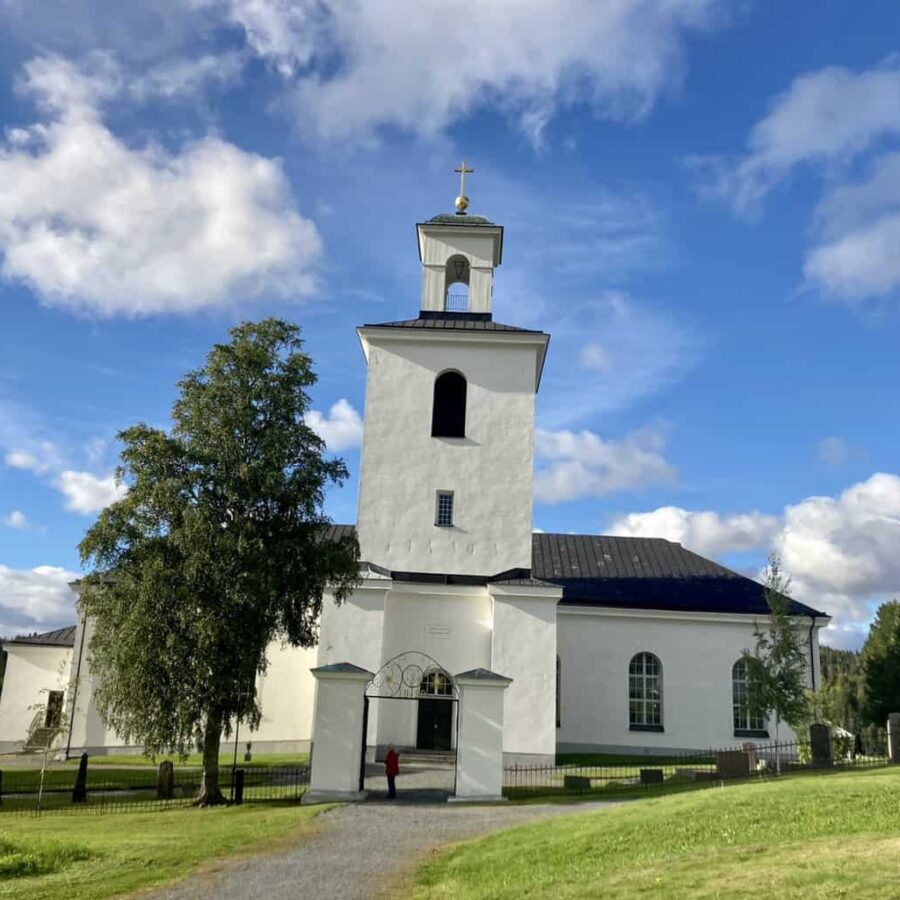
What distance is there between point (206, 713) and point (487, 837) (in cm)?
790

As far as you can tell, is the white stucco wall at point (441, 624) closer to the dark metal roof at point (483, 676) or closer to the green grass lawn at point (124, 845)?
the dark metal roof at point (483, 676)

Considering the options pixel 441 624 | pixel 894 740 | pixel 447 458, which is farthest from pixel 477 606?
pixel 894 740

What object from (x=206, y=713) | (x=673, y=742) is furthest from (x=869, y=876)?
(x=673, y=742)

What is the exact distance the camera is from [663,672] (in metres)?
32.2

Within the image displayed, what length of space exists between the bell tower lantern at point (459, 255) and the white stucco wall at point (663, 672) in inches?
475

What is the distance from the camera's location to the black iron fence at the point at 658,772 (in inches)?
888

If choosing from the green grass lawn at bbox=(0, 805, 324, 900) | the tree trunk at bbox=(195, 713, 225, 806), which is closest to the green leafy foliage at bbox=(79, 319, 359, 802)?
the tree trunk at bbox=(195, 713, 225, 806)

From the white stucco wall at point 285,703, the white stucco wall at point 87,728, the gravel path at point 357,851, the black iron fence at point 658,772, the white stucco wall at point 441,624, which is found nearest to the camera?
the gravel path at point 357,851

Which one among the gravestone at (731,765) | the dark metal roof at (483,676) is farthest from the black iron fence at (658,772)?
the dark metal roof at (483,676)

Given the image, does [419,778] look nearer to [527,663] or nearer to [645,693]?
[527,663]

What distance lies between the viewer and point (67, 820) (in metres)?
18.3

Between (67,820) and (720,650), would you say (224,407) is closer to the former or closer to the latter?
(67,820)

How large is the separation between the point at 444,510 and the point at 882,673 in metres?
31.1

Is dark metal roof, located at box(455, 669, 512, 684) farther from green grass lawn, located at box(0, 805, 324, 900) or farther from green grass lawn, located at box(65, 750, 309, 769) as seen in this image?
green grass lawn, located at box(65, 750, 309, 769)
